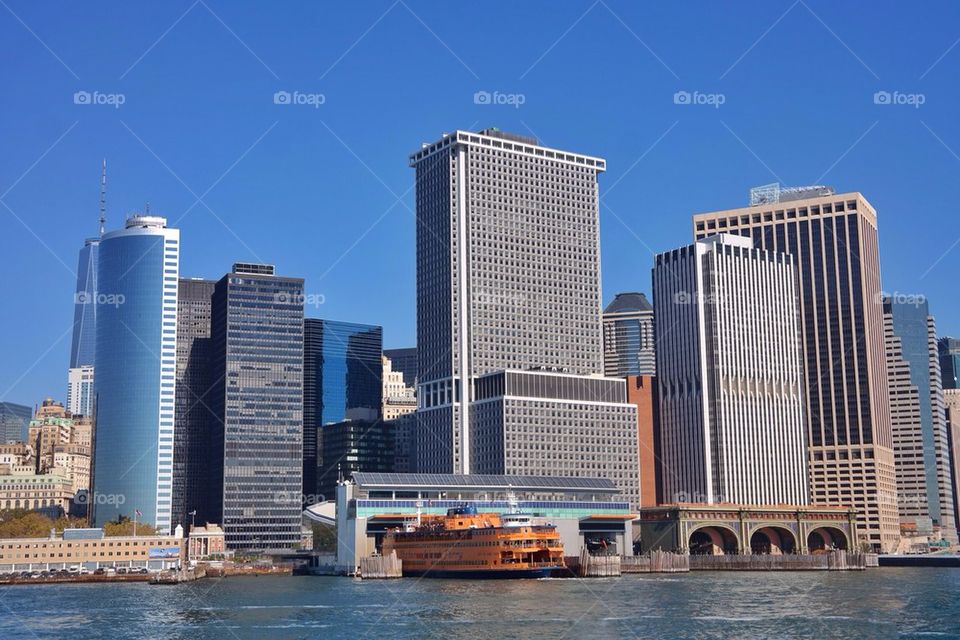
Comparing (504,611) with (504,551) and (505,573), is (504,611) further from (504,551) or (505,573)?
(504,551)

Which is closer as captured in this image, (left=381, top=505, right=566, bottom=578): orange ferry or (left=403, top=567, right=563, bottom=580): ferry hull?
(left=403, top=567, right=563, bottom=580): ferry hull

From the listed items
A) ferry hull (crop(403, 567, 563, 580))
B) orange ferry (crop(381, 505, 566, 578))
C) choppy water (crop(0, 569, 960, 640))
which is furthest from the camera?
orange ferry (crop(381, 505, 566, 578))

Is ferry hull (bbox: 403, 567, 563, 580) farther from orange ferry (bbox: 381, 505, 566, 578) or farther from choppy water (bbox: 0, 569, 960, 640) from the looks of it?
choppy water (bbox: 0, 569, 960, 640)

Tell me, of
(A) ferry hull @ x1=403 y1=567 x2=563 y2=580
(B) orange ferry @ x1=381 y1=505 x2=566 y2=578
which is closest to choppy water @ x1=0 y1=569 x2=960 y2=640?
(A) ferry hull @ x1=403 y1=567 x2=563 y2=580

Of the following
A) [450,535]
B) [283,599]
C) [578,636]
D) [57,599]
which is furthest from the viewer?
[450,535]

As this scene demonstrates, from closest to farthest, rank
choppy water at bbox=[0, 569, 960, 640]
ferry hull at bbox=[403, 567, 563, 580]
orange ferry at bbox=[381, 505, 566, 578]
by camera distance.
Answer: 1. choppy water at bbox=[0, 569, 960, 640]
2. ferry hull at bbox=[403, 567, 563, 580]
3. orange ferry at bbox=[381, 505, 566, 578]

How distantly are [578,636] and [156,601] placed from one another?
74.4 m

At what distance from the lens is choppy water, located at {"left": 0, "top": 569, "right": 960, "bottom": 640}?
4240 inches

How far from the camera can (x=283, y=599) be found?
500 feet

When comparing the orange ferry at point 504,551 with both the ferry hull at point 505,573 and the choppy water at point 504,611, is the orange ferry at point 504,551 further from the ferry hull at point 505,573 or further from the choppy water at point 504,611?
the choppy water at point 504,611

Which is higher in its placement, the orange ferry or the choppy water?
the orange ferry

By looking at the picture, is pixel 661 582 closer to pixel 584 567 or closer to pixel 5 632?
pixel 584 567

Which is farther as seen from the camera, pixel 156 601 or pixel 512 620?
pixel 156 601

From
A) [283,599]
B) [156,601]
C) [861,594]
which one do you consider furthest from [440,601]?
[861,594]
